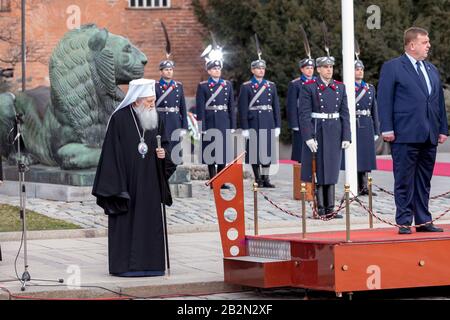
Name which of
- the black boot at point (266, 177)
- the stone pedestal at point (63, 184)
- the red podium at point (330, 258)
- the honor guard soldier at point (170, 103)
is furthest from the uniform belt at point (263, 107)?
the red podium at point (330, 258)

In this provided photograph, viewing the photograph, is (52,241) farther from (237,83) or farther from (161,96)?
(237,83)

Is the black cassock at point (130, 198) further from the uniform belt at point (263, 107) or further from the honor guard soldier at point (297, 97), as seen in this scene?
the uniform belt at point (263, 107)

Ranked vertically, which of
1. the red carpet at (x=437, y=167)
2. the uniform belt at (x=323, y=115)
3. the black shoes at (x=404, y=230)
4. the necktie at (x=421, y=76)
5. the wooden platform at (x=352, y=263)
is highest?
the necktie at (x=421, y=76)

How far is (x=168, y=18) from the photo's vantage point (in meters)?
33.2

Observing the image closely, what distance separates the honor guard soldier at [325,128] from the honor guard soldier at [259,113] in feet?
13.5

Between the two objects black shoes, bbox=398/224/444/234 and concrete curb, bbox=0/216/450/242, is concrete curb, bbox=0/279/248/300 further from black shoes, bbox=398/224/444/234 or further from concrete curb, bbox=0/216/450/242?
concrete curb, bbox=0/216/450/242

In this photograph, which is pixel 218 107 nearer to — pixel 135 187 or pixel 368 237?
pixel 135 187

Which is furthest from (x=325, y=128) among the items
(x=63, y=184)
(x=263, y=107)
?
(x=263, y=107)

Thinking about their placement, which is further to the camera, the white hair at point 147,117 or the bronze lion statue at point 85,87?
the bronze lion statue at point 85,87

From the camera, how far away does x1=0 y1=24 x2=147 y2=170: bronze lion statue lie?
18.2 m

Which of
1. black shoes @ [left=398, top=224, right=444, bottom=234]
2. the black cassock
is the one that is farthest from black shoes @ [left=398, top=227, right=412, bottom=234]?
the black cassock

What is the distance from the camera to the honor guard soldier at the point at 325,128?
54.5 feet

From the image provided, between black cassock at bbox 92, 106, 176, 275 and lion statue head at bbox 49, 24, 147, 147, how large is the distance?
19.5ft

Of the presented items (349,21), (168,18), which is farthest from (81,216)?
(168,18)
